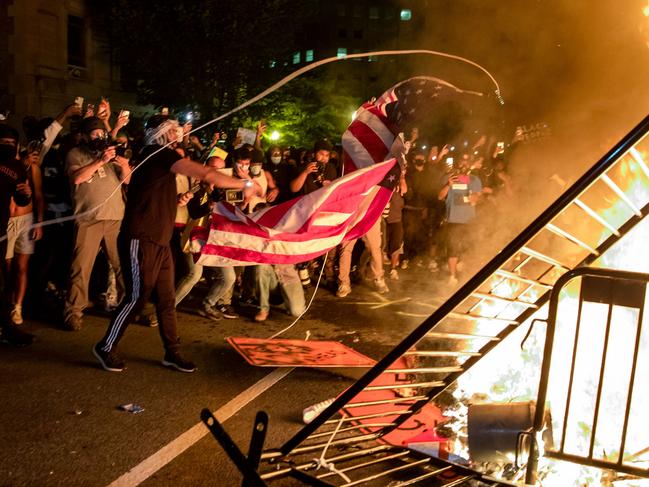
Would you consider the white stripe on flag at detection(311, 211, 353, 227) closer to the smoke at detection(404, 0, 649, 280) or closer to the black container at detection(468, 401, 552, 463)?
the black container at detection(468, 401, 552, 463)

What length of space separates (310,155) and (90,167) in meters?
5.24

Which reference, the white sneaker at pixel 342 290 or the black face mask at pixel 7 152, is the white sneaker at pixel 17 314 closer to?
the black face mask at pixel 7 152

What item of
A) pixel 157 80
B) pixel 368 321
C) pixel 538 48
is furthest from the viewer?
pixel 157 80

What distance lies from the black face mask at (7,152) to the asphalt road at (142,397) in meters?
1.78

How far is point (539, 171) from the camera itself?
11.2 meters

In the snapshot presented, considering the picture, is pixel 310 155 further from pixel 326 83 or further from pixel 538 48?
pixel 326 83

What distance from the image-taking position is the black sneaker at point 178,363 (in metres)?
5.62

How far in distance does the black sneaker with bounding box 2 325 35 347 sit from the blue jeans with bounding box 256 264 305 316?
8.57 ft

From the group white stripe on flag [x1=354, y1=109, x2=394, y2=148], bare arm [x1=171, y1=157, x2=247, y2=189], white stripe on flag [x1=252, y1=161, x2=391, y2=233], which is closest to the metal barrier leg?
bare arm [x1=171, y1=157, x2=247, y2=189]

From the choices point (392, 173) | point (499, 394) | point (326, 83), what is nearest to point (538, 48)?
point (392, 173)

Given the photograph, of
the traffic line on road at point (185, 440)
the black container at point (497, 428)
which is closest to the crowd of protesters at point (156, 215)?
the traffic line on road at point (185, 440)

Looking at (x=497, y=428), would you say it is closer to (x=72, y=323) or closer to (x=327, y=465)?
(x=327, y=465)

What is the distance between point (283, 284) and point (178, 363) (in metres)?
2.22

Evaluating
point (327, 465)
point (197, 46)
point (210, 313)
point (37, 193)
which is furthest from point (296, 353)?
point (197, 46)
